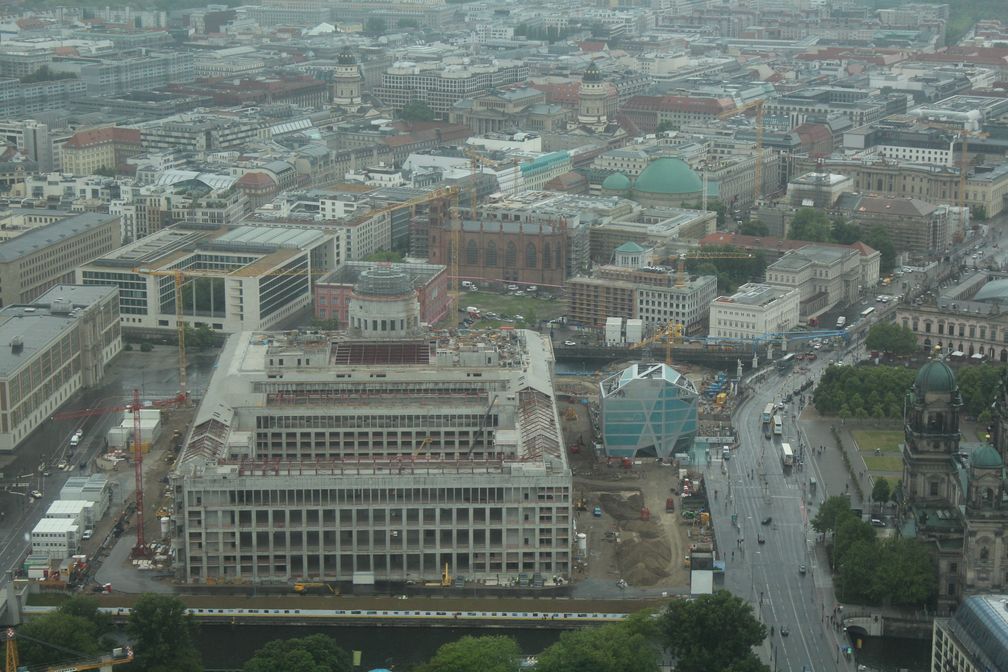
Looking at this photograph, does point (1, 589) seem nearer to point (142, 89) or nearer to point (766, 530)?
point (766, 530)

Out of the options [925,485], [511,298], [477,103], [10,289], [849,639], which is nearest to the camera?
[849,639]

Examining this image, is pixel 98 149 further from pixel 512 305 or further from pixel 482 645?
pixel 482 645

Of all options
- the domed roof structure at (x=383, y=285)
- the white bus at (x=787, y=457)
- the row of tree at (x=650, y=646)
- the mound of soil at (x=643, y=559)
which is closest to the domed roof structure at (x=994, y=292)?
the white bus at (x=787, y=457)

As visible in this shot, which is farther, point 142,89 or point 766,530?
point 142,89

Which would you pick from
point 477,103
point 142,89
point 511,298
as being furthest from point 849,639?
point 142,89

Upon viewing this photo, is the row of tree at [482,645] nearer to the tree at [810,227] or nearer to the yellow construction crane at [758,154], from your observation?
the tree at [810,227]
